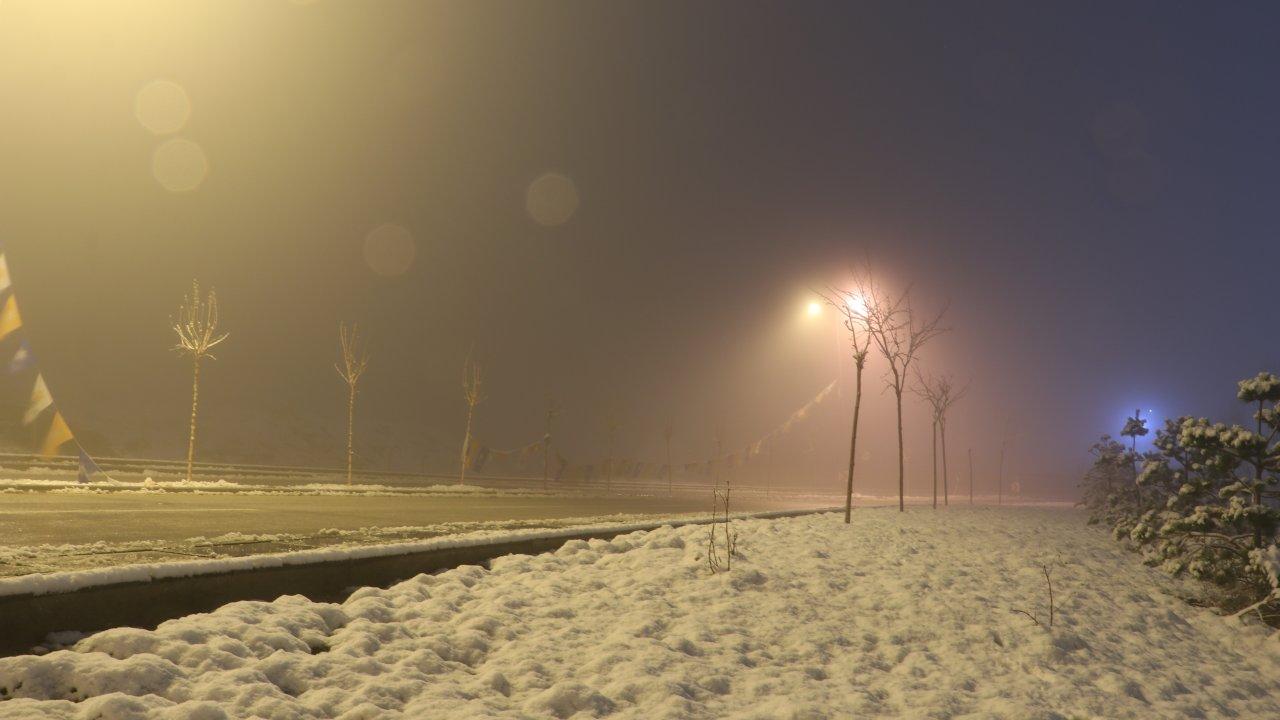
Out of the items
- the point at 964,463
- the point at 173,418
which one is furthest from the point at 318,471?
the point at 964,463

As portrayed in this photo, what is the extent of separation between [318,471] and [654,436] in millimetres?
67320

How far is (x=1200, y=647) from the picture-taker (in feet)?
30.4

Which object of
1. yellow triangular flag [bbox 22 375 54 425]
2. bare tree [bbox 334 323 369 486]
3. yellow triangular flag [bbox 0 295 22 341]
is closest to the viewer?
yellow triangular flag [bbox 0 295 22 341]

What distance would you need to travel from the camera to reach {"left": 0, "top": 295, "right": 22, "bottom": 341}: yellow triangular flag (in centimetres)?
1922

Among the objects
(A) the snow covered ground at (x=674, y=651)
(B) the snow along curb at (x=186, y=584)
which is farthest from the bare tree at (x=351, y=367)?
(A) the snow covered ground at (x=674, y=651)

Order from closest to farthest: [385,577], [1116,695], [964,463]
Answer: [1116,695] < [385,577] < [964,463]

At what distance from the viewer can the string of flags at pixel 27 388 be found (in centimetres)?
1903

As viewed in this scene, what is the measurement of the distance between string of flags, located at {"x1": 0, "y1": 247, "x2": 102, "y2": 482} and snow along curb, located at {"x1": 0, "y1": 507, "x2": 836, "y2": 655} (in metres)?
15.1

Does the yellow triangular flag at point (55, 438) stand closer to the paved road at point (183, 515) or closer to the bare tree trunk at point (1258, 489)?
the paved road at point (183, 515)

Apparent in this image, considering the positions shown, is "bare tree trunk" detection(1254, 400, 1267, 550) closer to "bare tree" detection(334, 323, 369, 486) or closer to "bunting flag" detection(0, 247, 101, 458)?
"bare tree" detection(334, 323, 369, 486)

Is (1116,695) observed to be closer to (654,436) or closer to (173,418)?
(173,418)

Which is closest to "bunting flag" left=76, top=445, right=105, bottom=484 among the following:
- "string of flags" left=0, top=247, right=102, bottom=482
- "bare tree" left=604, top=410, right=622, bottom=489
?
"string of flags" left=0, top=247, right=102, bottom=482

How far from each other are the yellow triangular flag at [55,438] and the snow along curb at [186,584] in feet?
65.1

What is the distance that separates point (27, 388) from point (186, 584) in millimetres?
20129
